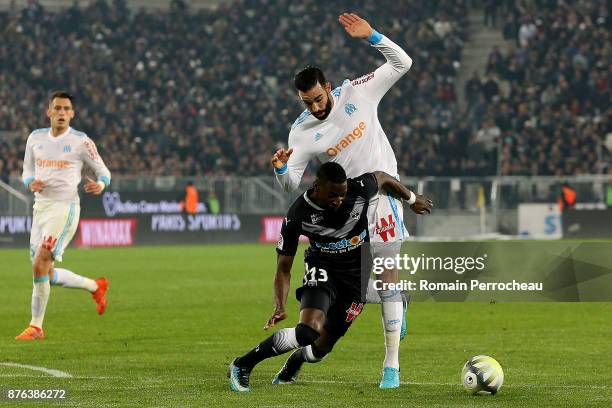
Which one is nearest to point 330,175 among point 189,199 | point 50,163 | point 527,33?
point 50,163

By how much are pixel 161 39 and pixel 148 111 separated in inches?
144

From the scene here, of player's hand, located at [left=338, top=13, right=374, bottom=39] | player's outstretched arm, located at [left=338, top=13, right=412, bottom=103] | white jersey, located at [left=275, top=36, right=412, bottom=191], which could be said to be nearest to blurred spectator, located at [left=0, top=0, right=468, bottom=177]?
player's hand, located at [left=338, top=13, right=374, bottom=39]

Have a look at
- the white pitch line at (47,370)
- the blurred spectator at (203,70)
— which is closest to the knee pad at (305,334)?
the white pitch line at (47,370)

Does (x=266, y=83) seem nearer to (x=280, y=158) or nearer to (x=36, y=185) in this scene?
(x=36, y=185)

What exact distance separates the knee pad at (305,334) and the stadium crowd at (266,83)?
27867 mm

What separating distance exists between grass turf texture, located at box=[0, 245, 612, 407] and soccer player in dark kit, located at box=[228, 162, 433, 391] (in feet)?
1.03

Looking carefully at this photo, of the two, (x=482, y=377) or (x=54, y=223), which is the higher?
(x=54, y=223)

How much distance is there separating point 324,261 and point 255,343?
4.11 metres

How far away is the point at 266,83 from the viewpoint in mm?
44000

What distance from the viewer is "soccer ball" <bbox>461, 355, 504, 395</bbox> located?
8.88m

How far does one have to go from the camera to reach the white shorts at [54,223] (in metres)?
13.9

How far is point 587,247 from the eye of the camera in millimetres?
10750

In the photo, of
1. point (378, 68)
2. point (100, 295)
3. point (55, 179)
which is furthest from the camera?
point (100, 295)

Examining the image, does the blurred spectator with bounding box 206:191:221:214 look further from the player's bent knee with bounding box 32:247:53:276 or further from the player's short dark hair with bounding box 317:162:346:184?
the player's short dark hair with bounding box 317:162:346:184
